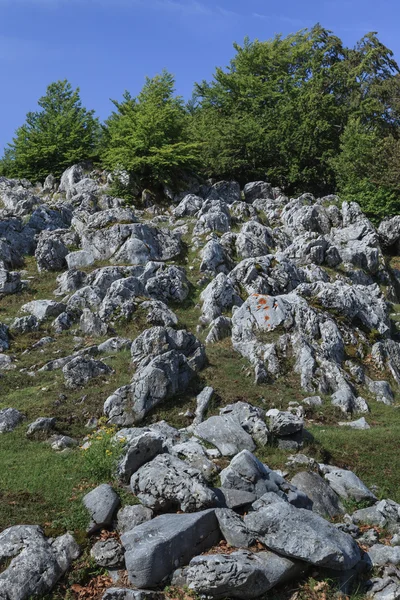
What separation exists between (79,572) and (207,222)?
31990 millimetres

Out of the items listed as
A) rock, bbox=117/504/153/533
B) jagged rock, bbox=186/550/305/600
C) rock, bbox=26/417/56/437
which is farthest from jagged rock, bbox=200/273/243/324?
jagged rock, bbox=186/550/305/600

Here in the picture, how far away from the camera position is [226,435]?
49.5 feet

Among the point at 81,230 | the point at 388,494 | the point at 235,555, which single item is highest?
the point at 81,230

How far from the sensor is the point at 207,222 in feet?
131

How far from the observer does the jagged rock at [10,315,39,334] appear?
26.8m

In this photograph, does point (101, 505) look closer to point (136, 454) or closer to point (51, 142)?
point (136, 454)

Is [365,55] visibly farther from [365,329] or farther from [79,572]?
[79,572]

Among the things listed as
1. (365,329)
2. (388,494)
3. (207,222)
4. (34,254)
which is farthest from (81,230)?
(388,494)

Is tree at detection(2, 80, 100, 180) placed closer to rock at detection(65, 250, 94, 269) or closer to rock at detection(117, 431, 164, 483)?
rock at detection(65, 250, 94, 269)

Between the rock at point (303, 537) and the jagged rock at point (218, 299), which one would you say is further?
the jagged rock at point (218, 299)

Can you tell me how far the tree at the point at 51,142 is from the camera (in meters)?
52.9

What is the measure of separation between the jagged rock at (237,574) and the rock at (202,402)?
7.94 metres

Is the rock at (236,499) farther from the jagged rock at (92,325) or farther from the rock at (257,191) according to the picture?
the rock at (257,191)

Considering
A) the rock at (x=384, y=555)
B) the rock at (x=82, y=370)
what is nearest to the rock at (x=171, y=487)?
the rock at (x=384, y=555)
